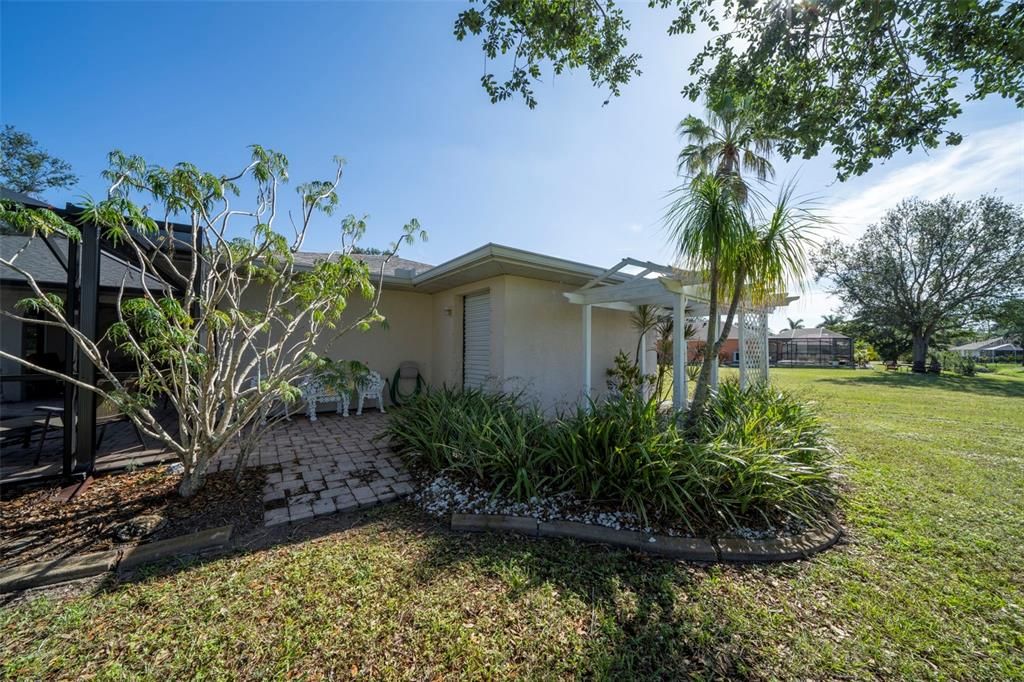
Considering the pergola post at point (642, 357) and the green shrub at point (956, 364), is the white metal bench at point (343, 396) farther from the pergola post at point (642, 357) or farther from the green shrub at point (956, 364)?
the green shrub at point (956, 364)

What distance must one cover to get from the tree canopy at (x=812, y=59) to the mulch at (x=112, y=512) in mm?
5426

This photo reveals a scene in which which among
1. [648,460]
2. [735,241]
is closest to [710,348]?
[735,241]

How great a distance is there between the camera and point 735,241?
438cm

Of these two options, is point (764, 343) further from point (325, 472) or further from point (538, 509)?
point (325, 472)

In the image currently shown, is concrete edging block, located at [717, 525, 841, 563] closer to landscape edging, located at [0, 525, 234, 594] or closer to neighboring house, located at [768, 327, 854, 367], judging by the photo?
landscape edging, located at [0, 525, 234, 594]

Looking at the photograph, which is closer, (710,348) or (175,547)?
(175,547)

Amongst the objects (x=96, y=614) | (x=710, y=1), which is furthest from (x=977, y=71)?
(x=96, y=614)

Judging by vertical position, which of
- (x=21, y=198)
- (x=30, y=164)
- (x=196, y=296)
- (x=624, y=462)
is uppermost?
(x=30, y=164)

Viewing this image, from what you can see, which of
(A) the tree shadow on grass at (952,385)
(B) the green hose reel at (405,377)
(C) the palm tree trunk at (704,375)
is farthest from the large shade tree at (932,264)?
(B) the green hose reel at (405,377)

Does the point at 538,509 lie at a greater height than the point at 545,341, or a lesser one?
lesser

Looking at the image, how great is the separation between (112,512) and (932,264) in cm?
3233

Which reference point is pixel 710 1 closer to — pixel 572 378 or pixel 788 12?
pixel 788 12

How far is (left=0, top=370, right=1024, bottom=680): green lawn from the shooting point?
1973 millimetres

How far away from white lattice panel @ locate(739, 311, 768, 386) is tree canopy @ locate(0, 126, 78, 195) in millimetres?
21583
